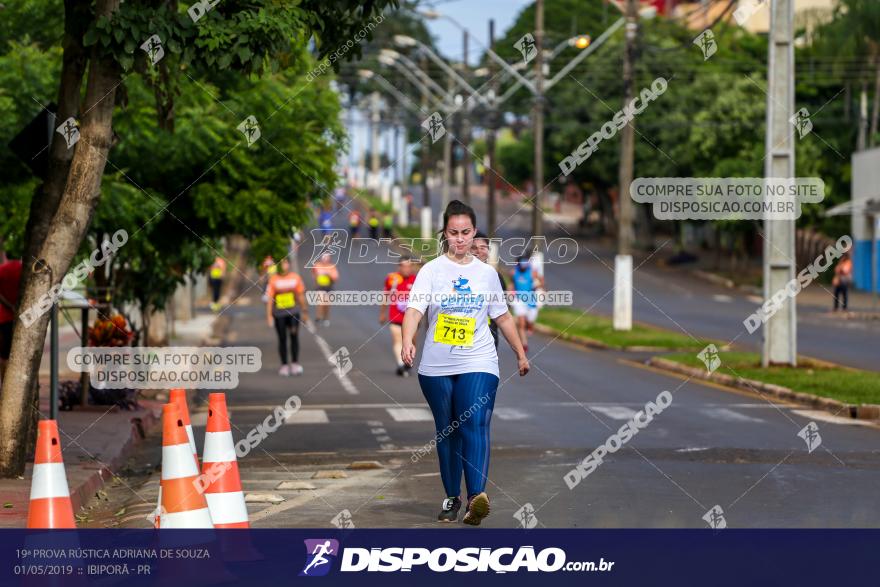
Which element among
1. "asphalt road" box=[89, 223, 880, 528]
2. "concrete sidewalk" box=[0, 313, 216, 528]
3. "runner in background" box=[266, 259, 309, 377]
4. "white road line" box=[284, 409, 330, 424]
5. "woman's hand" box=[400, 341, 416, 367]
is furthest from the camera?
"runner in background" box=[266, 259, 309, 377]

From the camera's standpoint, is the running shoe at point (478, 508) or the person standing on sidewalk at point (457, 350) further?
the person standing on sidewalk at point (457, 350)

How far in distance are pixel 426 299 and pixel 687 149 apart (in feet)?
192

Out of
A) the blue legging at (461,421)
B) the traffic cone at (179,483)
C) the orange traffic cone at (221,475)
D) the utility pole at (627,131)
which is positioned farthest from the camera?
the utility pole at (627,131)

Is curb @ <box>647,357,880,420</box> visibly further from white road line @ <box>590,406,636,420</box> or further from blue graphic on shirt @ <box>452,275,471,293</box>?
blue graphic on shirt @ <box>452,275,471,293</box>

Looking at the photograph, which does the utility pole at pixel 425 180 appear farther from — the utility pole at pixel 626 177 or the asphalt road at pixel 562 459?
the asphalt road at pixel 562 459

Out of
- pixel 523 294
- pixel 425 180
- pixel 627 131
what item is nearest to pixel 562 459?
pixel 523 294

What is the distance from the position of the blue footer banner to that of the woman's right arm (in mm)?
1095

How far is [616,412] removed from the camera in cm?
1842

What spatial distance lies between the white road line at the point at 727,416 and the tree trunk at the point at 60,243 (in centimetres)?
777

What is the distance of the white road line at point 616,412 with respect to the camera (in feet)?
58.4

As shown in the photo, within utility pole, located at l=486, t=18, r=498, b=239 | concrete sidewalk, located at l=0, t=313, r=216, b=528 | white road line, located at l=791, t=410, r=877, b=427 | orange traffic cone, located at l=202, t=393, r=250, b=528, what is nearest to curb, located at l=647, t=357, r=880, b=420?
white road line, located at l=791, t=410, r=877, b=427

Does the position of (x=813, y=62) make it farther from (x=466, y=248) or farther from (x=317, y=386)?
(x=466, y=248)

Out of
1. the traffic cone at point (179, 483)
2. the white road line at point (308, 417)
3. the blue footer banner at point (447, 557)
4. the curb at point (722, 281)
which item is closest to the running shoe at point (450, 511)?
the blue footer banner at point (447, 557)

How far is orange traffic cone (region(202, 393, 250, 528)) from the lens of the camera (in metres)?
9.09
